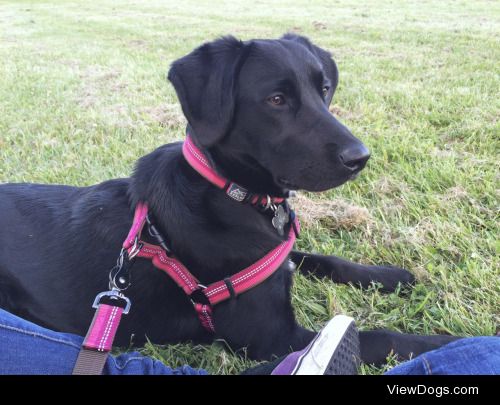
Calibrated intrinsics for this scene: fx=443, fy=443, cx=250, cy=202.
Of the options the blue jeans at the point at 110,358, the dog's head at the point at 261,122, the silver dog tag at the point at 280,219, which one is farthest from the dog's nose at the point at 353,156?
the blue jeans at the point at 110,358

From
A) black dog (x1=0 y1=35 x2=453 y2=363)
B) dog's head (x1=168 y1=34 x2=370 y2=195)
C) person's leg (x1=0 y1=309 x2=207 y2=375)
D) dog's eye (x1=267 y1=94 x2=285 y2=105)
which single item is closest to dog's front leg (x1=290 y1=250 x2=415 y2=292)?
black dog (x1=0 y1=35 x2=453 y2=363)

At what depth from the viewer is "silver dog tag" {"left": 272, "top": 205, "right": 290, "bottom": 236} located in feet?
5.91

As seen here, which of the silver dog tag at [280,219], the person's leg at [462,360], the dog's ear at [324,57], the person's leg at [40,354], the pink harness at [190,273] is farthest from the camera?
the dog's ear at [324,57]

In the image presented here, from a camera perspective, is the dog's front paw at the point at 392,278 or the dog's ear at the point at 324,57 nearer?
the dog's front paw at the point at 392,278

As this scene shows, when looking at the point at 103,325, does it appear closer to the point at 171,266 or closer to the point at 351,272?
the point at 171,266

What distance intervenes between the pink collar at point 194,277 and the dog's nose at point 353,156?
45cm

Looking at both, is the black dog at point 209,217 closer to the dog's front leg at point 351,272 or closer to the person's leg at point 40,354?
the person's leg at point 40,354

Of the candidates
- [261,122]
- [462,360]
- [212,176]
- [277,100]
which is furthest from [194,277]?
[462,360]

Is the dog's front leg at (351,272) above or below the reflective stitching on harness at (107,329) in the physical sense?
below

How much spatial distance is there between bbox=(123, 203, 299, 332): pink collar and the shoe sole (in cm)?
32

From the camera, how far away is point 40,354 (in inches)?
54.7

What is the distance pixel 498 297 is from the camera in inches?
70.5

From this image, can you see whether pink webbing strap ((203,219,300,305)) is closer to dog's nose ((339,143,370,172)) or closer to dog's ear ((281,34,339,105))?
dog's nose ((339,143,370,172))

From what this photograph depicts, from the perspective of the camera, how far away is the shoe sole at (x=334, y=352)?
132cm
